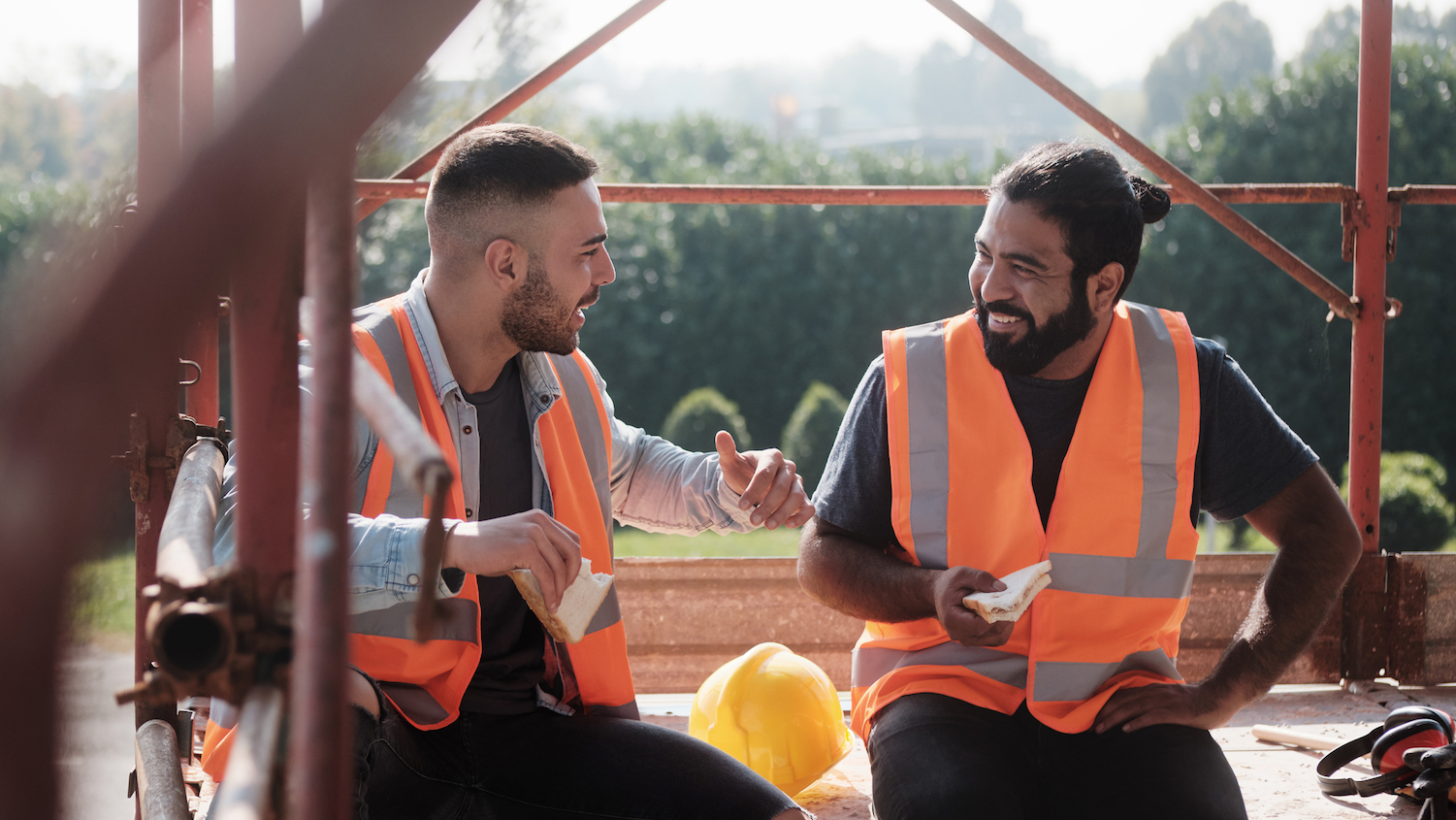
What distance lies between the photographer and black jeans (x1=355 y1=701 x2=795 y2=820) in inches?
79.3

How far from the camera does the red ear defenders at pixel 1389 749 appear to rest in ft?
8.66

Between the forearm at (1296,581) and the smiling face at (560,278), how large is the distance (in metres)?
1.48

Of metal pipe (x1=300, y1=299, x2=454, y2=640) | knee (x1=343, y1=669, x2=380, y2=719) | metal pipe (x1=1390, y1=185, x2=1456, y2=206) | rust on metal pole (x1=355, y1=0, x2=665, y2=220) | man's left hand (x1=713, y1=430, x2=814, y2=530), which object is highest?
rust on metal pole (x1=355, y1=0, x2=665, y2=220)

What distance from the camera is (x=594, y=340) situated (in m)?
16.5

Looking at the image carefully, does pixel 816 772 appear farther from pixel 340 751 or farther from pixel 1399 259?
pixel 1399 259

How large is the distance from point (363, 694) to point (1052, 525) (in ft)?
4.36

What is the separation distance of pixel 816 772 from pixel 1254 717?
1.57m

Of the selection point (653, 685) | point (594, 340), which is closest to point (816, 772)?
point (653, 685)

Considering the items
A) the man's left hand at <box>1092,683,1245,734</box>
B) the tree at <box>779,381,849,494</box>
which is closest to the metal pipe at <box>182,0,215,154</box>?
the man's left hand at <box>1092,683,1245,734</box>

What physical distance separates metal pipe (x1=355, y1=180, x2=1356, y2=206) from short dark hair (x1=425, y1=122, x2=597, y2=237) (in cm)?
114

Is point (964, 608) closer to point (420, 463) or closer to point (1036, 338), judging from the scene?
point (1036, 338)

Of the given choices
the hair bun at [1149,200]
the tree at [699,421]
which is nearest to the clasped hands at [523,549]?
the hair bun at [1149,200]

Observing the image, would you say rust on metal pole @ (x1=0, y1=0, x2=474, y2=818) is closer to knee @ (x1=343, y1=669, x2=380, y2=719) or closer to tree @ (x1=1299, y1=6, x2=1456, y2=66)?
knee @ (x1=343, y1=669, x2=380, y2=719)

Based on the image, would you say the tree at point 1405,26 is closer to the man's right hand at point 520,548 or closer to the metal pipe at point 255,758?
the man's right hand at point 520,548
